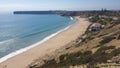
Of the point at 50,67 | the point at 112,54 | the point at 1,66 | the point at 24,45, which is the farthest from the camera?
the point at 24,45

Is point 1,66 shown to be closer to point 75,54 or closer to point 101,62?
point 75,54

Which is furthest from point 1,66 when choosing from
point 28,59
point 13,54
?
point 13,54

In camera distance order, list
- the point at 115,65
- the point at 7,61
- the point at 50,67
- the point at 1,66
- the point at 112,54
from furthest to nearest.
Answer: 1. the point at 7,61
2. the point at 1,66
3. the point at 50,67
4. the point at 112,54
5. the point at 115,65

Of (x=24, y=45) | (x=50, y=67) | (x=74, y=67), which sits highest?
Answer: (x=74, y=67)

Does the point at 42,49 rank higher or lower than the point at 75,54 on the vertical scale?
lower

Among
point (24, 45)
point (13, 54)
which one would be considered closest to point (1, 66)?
point (13, 54)

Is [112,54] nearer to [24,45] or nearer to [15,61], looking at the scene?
[15,61]

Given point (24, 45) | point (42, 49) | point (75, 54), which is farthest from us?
point (24, 45)

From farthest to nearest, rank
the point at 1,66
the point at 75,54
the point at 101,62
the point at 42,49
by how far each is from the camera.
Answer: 1. the point at 42,49
2. the point at 1,66
3. the point at 75,54
4. the point at 101,62

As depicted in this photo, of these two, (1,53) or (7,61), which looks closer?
(7,61)
